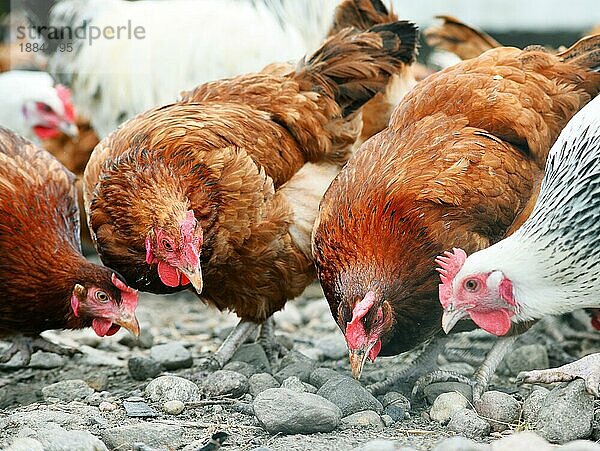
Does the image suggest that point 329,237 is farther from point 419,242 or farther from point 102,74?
point 102,74

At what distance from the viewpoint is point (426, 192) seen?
11.1ft

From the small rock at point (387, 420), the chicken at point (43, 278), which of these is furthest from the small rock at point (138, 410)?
the small rock at point (387, 420)

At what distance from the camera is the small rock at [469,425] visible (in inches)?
126

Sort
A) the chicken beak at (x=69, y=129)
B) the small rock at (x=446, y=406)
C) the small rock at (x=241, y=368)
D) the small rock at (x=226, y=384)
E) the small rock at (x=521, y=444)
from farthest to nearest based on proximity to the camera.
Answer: the chicken beak at (x=69, y=129) → the small rock at (x=241, y=368) → the small rock at (x=226, y=384) → the small rock at (x=446, y=406) → the small rock at (x=521, y=444)

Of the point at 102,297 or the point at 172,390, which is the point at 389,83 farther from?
the point at 172,390

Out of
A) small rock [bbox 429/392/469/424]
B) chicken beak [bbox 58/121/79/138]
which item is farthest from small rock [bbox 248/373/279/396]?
chicken beak [bbox 58/121/79/138]

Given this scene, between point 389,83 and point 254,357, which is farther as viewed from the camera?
point 389,83

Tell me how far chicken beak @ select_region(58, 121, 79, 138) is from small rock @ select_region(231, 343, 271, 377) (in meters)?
2.16

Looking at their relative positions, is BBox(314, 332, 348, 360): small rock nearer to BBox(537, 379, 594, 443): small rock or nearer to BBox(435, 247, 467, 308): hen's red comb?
BBox(435, 247, 467, 308): hen's red comb

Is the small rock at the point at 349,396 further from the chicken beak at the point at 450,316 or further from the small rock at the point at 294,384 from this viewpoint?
the chicken beak at the point at 450,316

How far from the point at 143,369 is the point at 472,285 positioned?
1777 mm

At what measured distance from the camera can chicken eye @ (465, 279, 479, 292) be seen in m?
3.21

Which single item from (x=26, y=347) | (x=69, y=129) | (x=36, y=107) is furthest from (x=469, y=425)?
(x=36, y=107)

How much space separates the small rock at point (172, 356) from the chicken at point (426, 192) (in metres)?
1.17
